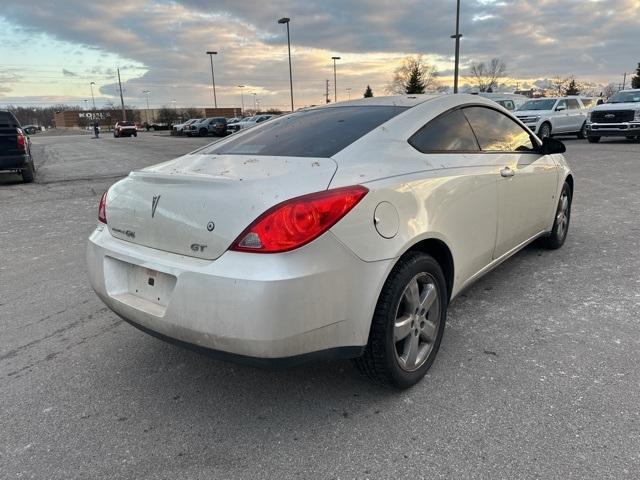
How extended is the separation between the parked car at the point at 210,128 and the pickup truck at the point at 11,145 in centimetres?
3415

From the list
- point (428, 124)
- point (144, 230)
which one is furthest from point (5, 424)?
point (428, 124)

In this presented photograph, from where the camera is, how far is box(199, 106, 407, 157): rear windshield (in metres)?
2.82

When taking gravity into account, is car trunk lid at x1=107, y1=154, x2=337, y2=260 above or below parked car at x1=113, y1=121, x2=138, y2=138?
above

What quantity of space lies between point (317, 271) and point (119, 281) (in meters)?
1.20

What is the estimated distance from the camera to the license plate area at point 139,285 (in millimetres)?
2432

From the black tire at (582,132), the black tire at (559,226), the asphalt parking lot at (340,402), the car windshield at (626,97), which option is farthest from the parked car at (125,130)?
the black tire at (559,226)

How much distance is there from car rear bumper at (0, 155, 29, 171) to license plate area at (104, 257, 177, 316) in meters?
10.4

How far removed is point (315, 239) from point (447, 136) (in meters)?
1.49

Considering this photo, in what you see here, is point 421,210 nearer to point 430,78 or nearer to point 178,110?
point 430,78

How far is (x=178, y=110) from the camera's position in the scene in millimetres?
98438

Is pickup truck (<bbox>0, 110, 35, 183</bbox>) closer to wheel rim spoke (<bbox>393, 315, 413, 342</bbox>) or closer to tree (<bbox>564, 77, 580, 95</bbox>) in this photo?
wheel rim spoke (<bbox>393, 315, 413, 342</bbox>)

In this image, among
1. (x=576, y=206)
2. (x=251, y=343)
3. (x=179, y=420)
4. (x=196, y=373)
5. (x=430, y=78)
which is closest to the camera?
(x=251, y=343)

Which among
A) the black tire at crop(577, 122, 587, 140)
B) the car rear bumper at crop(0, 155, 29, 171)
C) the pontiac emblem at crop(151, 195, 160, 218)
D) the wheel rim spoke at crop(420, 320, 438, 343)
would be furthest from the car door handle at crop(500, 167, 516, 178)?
the black tire at crop(577, 122, 587, 140)

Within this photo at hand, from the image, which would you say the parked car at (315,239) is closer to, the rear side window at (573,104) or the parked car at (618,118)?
the parked car at (618,118)
